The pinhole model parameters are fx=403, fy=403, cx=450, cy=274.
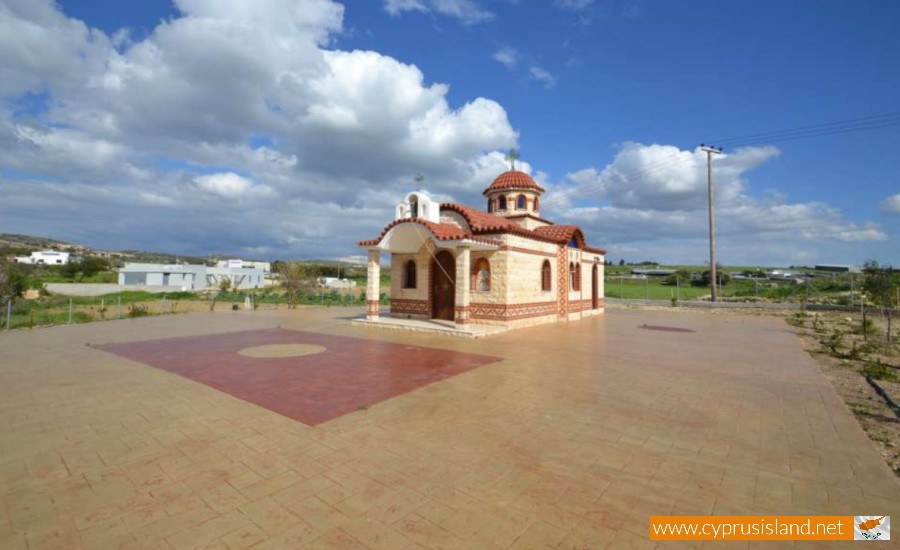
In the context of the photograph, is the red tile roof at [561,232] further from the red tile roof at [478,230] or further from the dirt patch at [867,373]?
the dirt patch at [867,373]

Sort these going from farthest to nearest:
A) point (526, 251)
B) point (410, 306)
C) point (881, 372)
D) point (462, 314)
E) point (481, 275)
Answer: point (410, 306)
point (526, 251)
point (481, 275)
point (462, 314)
point (881, 372)

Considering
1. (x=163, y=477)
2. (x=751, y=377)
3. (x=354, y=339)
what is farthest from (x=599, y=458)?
(x=354, y=339)

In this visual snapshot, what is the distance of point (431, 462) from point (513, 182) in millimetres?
19901

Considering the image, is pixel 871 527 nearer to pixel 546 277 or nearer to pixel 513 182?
pixel 546 277

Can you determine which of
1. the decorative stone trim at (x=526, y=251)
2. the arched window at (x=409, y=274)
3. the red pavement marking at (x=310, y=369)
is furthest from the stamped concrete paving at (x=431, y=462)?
the arched window at (x=409, y=274)

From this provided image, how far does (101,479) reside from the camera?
153 inches

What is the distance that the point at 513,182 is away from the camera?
22484 millimetres

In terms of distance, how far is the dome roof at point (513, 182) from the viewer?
73.5 ft

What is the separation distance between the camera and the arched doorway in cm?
1692

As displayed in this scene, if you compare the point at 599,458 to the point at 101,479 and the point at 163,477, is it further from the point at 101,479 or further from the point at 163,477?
the point at 101,479

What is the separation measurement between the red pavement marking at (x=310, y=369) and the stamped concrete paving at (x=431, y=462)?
1.44 ft

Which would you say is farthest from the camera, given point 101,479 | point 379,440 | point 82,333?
point 82,333

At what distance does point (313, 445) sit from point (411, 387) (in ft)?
8.88

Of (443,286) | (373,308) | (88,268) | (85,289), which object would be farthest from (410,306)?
(88,268)
